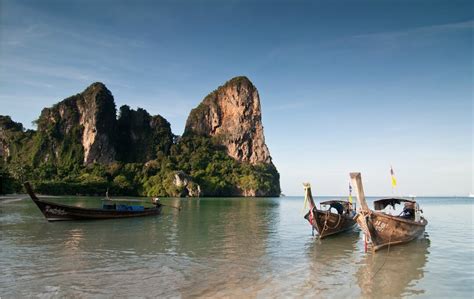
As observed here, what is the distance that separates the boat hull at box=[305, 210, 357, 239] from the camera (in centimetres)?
1895

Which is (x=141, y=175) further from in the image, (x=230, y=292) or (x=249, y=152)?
(x=230, y=292)

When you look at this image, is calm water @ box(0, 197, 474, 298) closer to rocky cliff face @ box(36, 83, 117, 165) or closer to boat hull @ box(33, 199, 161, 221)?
boat hull @ box(33, 199, 161, 221)

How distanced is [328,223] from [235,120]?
416ft

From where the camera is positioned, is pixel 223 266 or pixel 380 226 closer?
pixel 223 266

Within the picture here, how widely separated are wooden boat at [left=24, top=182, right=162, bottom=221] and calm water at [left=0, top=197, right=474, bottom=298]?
536 cm

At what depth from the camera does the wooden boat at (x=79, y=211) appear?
84.0 ft

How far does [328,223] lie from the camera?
19.4 m

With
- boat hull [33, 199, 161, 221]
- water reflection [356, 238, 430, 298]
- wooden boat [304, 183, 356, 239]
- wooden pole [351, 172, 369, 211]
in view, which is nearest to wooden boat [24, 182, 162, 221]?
boat hull [33, 199, 161, 221]

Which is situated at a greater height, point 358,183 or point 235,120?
point 235,120

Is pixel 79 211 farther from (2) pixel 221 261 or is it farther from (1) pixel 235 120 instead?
(1) pixel 235 120

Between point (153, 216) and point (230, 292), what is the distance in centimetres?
2494

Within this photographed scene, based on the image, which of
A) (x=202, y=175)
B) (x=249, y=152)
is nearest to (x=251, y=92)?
(x=249, y=152)

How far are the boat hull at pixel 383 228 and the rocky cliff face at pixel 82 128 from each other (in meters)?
117

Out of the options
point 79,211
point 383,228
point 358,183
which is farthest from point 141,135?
point 358,183
